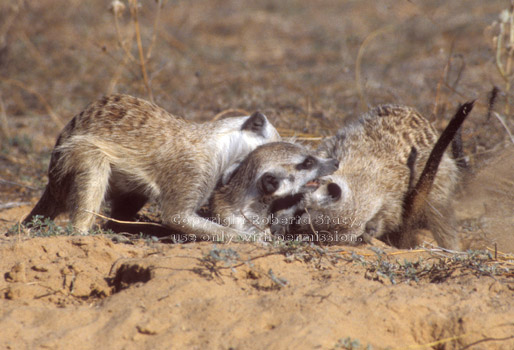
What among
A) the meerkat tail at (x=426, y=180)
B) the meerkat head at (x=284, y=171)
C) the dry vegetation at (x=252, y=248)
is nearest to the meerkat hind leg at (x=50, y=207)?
the dry vegetation at (x=252, y=248)

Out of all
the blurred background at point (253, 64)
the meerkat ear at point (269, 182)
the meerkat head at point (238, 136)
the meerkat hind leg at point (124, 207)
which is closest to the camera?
the meerkat ear at point (269, 182)

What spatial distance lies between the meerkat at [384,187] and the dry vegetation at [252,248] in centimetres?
27

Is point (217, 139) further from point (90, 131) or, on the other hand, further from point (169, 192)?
point (90, 131)

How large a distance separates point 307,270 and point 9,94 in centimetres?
588

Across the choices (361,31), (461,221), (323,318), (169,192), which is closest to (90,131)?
(169,192)

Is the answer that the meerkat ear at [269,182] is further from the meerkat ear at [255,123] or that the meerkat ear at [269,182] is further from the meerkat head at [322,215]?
the meerkat ear at [255,123]

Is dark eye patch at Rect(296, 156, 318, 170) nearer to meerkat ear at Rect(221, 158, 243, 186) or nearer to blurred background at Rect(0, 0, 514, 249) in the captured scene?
meerkat ear at Rect(221, 158, 243, 186)

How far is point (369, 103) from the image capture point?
579 centimetres

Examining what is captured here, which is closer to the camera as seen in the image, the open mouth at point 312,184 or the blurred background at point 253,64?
the open mouth at point 312,184

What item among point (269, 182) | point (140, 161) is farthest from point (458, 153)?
point (140, 161)

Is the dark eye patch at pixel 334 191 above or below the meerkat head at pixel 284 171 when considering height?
below

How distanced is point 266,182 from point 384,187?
1.01m

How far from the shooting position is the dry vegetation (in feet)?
7.64

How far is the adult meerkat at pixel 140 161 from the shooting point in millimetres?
3604
